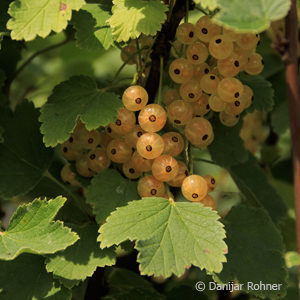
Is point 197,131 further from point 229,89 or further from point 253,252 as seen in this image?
point 253,252

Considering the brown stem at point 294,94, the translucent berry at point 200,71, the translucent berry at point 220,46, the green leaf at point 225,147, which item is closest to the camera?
the brown stem at point 294,94

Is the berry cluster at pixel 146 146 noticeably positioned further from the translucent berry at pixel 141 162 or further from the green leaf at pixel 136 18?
the green leaf at pixel 136 18

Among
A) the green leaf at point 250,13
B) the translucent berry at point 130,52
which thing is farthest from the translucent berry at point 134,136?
the green leaf at point 250,13

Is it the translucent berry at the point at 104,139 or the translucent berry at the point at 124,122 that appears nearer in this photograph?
the translucent berry at the point at 124,122

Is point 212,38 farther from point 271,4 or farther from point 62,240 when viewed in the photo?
point 62,240

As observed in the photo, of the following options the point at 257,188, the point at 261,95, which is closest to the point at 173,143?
the point at 261,95

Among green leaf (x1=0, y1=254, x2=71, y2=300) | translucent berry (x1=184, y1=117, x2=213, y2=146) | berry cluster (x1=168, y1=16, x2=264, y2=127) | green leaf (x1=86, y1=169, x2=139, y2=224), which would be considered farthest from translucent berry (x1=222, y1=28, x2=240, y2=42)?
green leaf (x1=0, y1=254, x2=71, y2=300)

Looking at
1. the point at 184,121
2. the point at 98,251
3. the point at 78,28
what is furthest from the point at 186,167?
the point at 78,28
